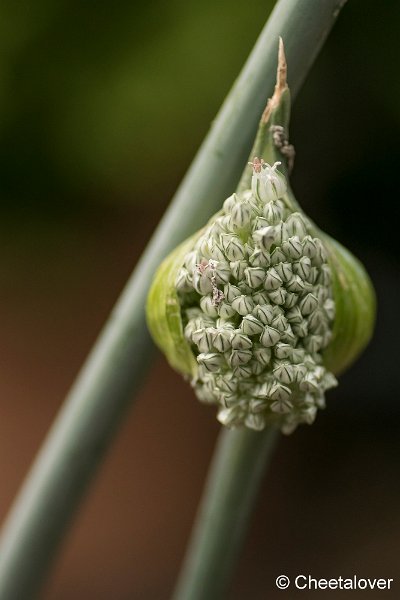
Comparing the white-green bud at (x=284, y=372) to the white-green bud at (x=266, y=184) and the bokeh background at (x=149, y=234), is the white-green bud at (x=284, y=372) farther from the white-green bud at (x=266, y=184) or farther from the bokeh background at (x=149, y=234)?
the bokeh background at (x=149, y=234)

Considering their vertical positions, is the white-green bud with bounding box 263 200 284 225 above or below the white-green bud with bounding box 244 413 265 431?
above

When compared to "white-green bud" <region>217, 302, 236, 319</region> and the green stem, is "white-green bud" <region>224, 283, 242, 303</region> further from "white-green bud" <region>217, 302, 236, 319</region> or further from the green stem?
the green stem

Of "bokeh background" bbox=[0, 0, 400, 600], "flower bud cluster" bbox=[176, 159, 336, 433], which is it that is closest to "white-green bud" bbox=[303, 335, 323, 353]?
"flower bud cluster" bbox=[176, 159, 336, 433]

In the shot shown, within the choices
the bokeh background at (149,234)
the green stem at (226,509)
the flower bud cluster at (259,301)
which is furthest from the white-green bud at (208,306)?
the bokeh background at (149,234)

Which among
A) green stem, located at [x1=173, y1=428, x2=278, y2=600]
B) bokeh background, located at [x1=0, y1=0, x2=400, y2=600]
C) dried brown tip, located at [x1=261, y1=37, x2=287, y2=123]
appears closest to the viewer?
dried brown tip, located at [x1=261, y1=37, x2=287, y2=123]

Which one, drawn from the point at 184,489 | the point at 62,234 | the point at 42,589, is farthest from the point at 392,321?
the point at 42,589
